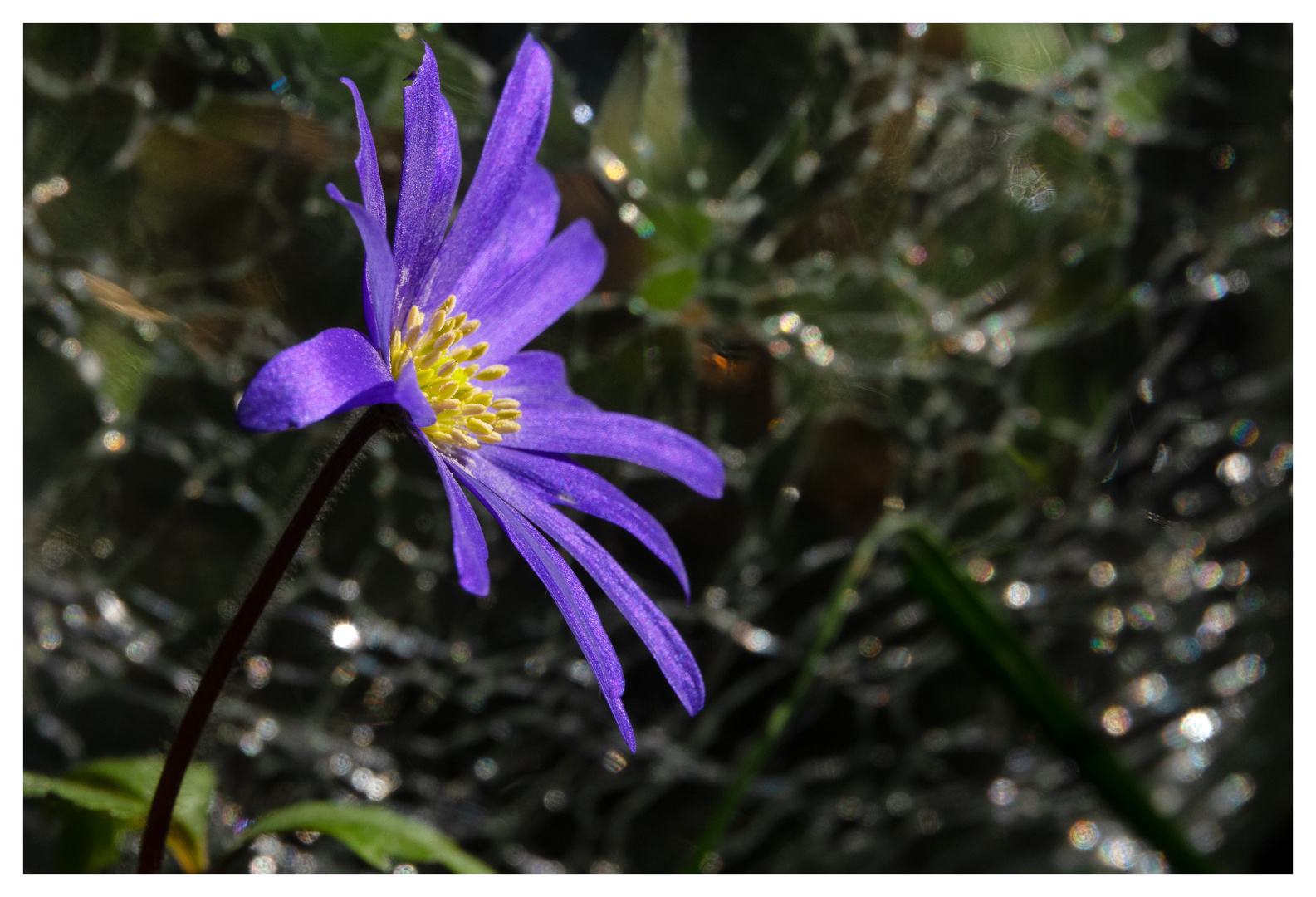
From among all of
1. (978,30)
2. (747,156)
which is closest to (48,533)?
(747,156)

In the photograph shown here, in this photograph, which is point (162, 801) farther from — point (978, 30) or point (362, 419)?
point (978, 30)

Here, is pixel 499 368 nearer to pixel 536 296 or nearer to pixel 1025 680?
pixel 536 296

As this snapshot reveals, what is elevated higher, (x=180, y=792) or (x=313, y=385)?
(x=313, y=385)

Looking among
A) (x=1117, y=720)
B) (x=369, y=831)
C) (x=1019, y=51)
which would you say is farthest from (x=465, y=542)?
(x=1117, y=720)

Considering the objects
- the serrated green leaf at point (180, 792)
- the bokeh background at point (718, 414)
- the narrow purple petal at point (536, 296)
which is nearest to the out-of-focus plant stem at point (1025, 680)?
the bokeh background at point (718, 414)

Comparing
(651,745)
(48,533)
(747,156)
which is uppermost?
(747,156)

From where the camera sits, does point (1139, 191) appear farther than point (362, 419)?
Yes

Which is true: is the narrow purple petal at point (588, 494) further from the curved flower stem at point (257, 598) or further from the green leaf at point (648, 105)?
the green leaf at point (648, 105)
